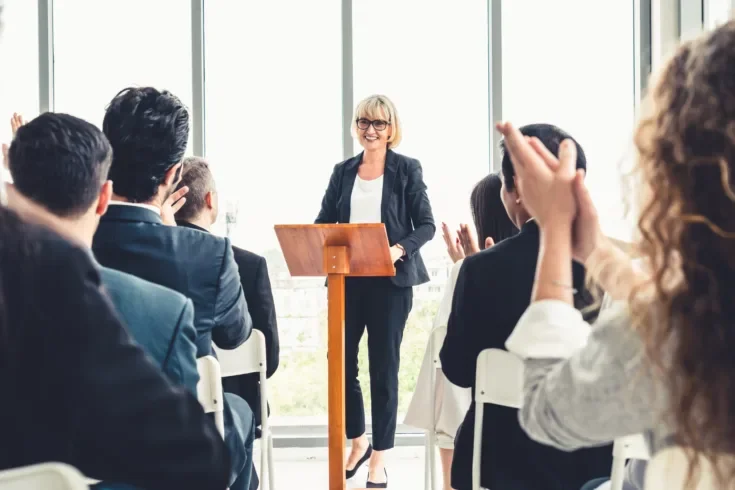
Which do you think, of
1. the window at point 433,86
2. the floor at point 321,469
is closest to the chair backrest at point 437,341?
the floor at point 321,469

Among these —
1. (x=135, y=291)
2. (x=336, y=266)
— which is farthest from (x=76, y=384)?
(x=336, y=266)

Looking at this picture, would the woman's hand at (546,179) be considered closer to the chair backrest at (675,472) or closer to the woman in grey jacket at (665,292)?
the woman in grey jacket at (665,292)

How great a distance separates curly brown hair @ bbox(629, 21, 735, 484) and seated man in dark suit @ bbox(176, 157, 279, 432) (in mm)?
2114

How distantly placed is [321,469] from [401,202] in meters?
1.63

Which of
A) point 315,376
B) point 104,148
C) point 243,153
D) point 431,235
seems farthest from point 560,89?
point 104,148

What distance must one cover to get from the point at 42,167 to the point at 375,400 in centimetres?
275

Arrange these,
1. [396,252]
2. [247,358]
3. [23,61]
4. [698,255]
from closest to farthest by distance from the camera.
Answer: [698,255], [247,358], [396,252], [23,61]

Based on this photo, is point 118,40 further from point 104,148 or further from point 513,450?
point 513,450

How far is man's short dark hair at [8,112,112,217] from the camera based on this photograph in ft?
4.81

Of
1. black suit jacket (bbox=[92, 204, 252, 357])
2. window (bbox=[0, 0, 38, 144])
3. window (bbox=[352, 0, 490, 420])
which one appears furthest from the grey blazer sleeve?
window (bbox=[0, 0, 38, 144])

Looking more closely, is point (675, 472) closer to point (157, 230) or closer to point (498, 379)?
point (498, 379)

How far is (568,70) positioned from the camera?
4.79m

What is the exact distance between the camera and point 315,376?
4.71m

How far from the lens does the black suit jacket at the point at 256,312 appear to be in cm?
283
